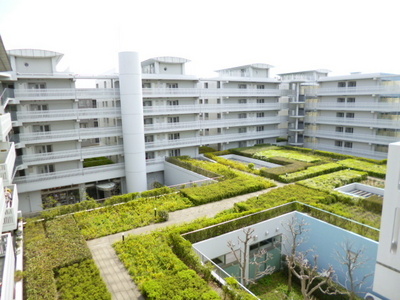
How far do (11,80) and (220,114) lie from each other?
2736cm

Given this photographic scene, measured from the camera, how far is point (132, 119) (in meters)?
32.4

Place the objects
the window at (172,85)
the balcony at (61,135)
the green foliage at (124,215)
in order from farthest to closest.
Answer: the window at (172,85) < the balcony at (61,135) < the green foliage at (124,215)

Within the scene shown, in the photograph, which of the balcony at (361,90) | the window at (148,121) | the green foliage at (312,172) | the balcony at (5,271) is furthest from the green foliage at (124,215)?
the balcony at (361,90)

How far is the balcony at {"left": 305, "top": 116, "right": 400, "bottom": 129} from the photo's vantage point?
38.0 metres

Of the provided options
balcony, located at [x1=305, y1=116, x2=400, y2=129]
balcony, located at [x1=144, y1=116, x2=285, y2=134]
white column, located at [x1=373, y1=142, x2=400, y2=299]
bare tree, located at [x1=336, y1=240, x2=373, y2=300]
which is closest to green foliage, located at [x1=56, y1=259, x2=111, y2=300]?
white column, located at [x1=373, y1=142, x2=400, y2=299]

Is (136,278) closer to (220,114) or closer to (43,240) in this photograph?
(43,240)

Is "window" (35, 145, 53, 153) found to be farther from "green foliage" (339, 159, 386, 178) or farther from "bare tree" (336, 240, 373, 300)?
"green foliage" (339, 159, 386, 178)

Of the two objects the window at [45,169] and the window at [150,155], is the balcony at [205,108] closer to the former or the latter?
the window at [150,155]

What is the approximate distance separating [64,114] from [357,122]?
128ft

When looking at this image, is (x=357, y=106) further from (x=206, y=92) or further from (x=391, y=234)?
(x=391, y=234)

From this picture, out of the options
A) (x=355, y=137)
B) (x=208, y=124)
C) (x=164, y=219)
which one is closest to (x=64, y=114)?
(x=164, y=219)

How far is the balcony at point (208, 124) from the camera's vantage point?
36812mm

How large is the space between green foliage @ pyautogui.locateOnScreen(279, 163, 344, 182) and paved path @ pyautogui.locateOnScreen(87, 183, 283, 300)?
5336mm

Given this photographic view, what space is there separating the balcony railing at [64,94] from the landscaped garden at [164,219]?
12.4 m
